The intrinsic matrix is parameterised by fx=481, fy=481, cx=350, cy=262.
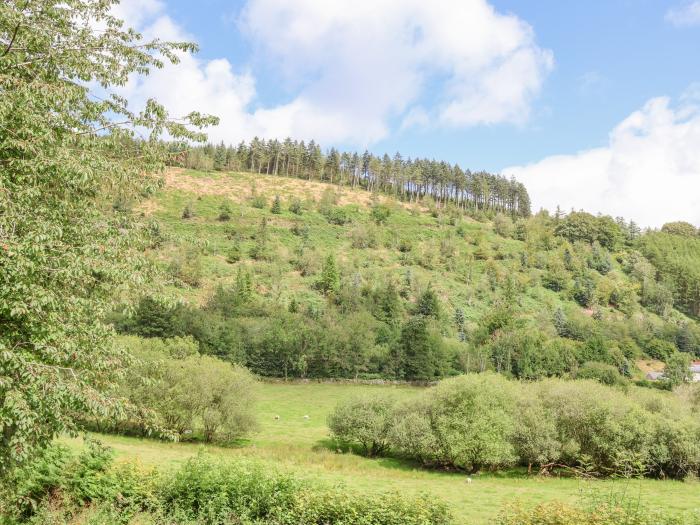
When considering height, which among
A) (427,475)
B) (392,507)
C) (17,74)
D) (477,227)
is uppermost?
(477,227)

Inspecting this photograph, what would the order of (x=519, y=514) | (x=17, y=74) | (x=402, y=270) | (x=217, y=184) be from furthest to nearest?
(x=217, y=184)
(x=402, y=270)
(x=519, y=514)
(x=17, y=74)

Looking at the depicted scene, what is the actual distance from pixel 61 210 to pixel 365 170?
181 metres

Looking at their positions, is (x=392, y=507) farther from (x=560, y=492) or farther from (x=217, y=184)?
(x=217, y=184)

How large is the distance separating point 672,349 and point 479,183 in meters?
94.5

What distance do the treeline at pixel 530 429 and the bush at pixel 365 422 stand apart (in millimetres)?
112

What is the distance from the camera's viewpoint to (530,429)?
40188mm

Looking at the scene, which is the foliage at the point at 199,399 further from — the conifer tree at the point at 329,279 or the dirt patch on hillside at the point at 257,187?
the dirt patch on hillside at the point at 257,187

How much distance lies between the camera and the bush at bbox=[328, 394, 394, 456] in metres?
43.6

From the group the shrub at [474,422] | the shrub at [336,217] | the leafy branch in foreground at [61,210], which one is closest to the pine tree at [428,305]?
the shrub at [336,217]

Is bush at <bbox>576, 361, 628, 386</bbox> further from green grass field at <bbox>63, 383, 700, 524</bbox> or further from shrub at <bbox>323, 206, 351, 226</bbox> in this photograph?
shrub at <bbox>323, 206, 351, 226</bbox>

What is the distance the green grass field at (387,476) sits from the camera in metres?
27.6

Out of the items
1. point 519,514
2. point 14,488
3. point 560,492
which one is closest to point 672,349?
point 560,492

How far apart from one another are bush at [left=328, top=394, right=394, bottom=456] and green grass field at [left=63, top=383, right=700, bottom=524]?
6.58ft

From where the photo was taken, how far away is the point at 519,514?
44.8 ft
